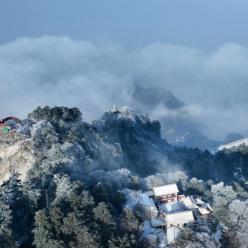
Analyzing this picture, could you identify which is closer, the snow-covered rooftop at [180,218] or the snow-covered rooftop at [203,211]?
the snow-covered rooftop at [180,218]

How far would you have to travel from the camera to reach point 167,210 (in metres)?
60.6

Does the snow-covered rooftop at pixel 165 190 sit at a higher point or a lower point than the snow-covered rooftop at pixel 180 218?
higher

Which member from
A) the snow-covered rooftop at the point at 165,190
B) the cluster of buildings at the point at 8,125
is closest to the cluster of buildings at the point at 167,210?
the snow-covered rooftop at the point at 165,190

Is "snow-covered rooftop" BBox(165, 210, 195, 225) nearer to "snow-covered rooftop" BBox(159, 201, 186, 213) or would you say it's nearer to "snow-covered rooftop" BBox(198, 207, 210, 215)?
"snow-covered rooftop" BBox(159, 201, 186, 213)

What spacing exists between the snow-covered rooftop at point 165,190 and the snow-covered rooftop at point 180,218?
5.25m

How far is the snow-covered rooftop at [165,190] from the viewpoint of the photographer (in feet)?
208

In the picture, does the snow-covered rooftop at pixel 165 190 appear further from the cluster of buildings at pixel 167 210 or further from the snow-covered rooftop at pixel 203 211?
the snow-covered rooftop at pixel 203 211

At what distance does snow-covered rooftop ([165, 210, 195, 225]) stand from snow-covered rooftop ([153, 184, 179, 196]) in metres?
5.25

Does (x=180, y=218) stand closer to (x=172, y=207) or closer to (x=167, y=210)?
(x=167, y=210)

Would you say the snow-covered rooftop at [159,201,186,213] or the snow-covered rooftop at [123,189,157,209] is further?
the snow-covered rooftop at [159,201,186,213]

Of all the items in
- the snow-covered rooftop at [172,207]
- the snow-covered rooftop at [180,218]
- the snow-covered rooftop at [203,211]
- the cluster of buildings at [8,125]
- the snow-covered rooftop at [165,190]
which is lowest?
the snow-covered rooftop at [180,218]

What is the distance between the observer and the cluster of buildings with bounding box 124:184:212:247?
5578cm

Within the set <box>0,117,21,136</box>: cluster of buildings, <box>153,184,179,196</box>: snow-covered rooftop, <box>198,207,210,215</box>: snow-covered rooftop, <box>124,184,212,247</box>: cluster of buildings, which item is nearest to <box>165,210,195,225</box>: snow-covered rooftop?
<box>124,184,212,247</box>: cluster of buildings

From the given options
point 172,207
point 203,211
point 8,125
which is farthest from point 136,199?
point 8,125
